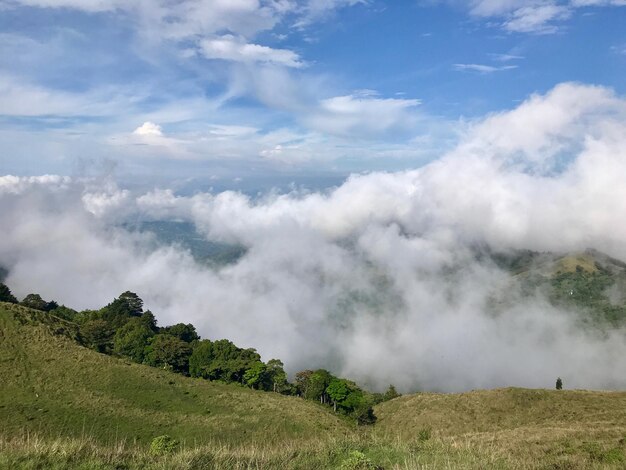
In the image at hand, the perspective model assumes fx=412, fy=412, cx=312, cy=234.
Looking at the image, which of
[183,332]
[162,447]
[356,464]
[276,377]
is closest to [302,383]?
Result: [276,377]

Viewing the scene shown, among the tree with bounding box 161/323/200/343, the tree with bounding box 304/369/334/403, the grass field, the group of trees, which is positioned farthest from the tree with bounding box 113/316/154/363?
the tree with bounding box 304/369/334/403

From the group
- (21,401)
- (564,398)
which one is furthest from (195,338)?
(564,398)

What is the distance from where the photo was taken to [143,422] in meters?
42.1

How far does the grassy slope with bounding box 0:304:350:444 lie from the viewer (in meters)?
39.5

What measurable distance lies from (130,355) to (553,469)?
8417 cm

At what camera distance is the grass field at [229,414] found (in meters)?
14.0

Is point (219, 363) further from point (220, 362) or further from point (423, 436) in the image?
point (423, 436)

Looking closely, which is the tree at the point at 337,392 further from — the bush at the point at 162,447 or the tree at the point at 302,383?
the bush at the point at 162,447

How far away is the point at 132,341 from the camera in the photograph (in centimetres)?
8300

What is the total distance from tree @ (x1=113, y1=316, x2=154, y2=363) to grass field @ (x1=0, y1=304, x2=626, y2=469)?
16.2 m

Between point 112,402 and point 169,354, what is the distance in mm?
33934

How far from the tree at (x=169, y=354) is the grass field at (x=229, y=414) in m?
16.5

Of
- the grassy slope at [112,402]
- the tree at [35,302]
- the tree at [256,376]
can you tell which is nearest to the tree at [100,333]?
the grassy slope at [112,402]

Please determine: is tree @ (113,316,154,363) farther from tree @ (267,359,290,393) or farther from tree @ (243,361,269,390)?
tree @ (267,359,290,393)
